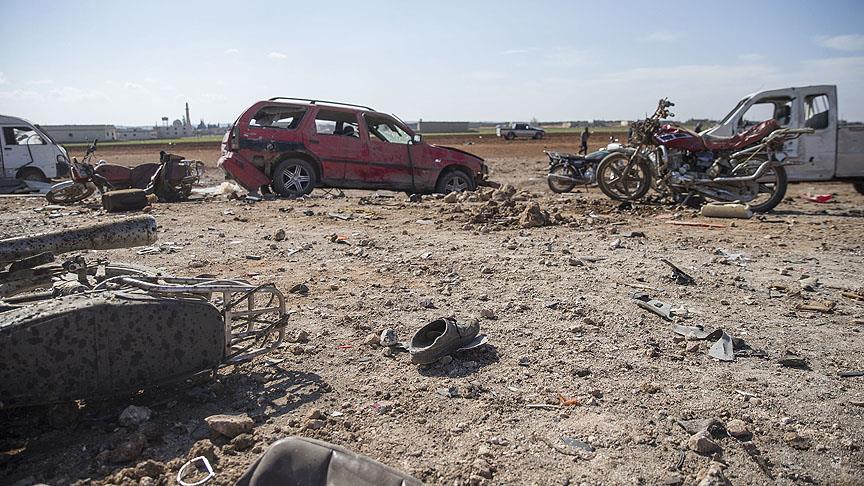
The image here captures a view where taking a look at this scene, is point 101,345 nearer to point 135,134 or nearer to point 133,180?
point 133,180

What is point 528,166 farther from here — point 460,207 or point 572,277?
point 572,277

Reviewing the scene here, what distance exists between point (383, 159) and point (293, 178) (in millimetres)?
1736

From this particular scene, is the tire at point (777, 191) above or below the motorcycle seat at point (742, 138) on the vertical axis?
below

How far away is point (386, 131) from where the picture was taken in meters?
11.8

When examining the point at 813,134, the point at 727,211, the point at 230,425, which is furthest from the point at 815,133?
the point at 230,425

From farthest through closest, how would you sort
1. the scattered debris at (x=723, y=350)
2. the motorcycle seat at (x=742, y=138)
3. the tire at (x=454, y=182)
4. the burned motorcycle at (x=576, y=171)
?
1. the burned motorcycle at (x=576, y=171)
2. the tire at (x=454, y=182)
3. the motorcycle seat at (x=742, y=138)
4. the scattered debris at (x=723, y=350)

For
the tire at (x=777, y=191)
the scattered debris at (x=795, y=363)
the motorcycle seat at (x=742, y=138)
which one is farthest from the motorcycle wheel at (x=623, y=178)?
the scattered debris at (x=795, y=363)

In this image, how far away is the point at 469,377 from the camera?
339 cm

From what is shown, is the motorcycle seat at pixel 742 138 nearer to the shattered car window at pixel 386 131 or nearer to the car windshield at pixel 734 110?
the car windshield at pixel 734 110

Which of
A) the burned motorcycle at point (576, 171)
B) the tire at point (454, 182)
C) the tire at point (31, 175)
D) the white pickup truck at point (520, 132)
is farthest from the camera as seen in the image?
the white pickup truck at point (520, 132)

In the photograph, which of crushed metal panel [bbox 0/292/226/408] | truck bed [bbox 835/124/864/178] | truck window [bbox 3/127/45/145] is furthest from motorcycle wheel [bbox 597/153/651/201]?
truck window [bbox 3/127/45/145]

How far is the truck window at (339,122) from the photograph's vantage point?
11.5m

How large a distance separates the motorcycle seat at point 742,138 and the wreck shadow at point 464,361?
8.22 metres

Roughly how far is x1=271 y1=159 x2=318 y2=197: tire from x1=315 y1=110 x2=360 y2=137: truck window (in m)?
0.82
